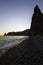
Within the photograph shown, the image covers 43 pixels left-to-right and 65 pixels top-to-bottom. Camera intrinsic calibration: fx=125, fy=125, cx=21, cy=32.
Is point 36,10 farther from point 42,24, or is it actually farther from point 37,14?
point 42,24

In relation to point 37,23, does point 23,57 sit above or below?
below

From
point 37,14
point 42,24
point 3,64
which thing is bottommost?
point 3,64

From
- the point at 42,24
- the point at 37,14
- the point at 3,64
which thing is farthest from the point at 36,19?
the point at 3,64

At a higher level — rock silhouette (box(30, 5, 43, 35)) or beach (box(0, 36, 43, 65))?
Answer: rock silhouette (box(30, 5, 43, 35))

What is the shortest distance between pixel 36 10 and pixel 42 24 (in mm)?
30990

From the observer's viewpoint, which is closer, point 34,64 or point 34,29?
point 34,64

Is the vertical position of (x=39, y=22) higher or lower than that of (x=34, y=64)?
higher

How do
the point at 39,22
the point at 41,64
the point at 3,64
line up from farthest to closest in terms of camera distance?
the point at 39,22 → the point at 3,64 → the point at 41,64

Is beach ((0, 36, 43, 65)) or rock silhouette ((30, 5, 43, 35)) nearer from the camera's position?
beach ((0, 36, 43, 65))

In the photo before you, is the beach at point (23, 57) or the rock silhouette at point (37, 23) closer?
the beach at point (23, 57)

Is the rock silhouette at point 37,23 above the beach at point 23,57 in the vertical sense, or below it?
above

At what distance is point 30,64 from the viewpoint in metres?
8.90

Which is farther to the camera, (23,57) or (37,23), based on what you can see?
(37,23)

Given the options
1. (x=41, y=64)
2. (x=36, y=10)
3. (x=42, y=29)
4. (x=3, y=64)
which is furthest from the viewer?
(x=36, y=10)
